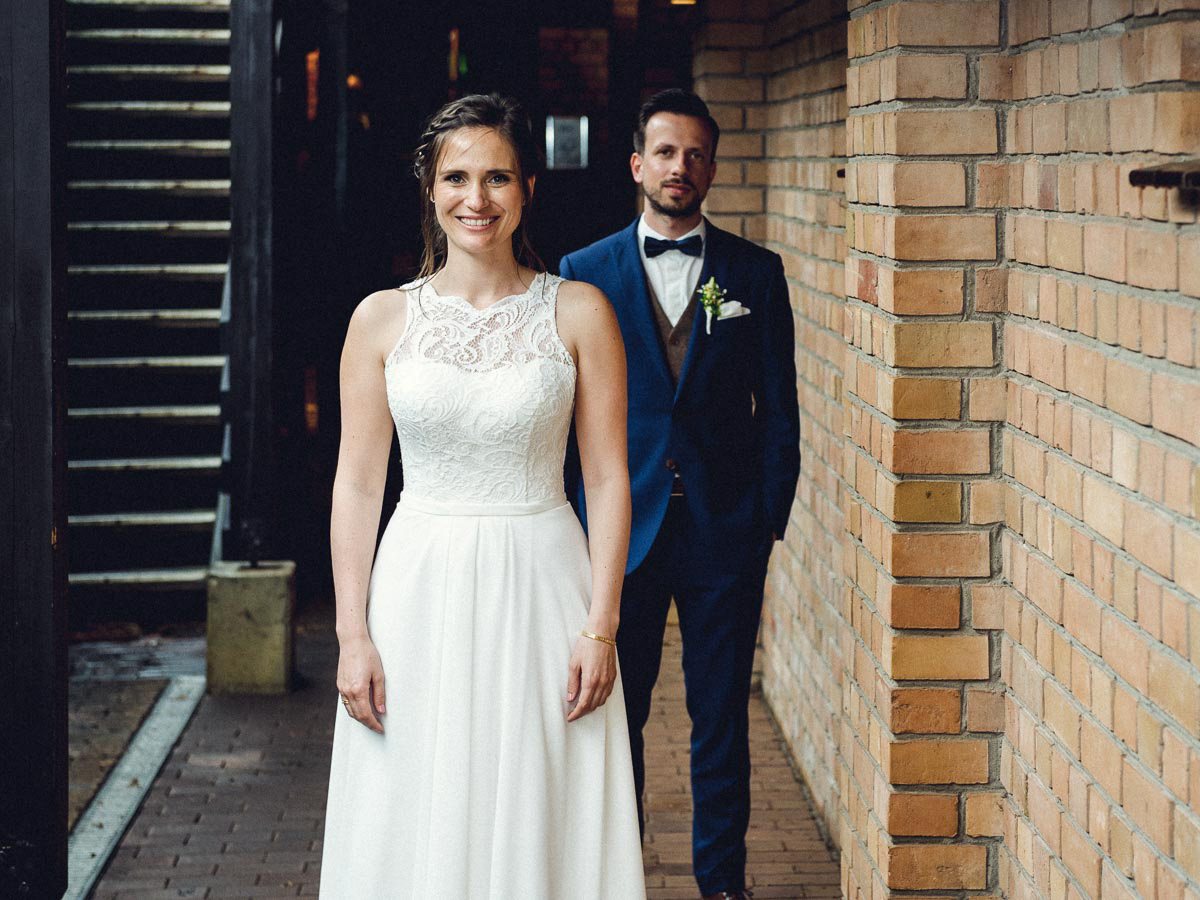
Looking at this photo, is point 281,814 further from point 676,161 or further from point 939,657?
point 939,657

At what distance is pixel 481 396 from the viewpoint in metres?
3.14

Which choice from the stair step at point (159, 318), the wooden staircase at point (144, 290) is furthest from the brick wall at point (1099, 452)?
the stair step at point (159, 318)

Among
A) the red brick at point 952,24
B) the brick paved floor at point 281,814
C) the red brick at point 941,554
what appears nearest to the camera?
the red brick at point 952,24

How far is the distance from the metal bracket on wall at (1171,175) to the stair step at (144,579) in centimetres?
629

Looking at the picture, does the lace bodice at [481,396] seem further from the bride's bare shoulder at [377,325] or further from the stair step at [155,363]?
the stair step at [155,363]

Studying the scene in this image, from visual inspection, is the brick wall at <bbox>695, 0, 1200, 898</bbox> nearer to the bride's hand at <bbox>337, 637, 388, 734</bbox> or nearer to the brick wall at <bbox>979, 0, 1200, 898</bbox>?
the brick wall at <bbox>979, 0, 1200, 898</bbox>

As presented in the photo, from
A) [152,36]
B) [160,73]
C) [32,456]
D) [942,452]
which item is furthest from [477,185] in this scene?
[152,36]

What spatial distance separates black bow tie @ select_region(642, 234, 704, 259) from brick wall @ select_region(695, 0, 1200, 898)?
2.64 feet

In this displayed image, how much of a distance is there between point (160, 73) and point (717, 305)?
6.73m

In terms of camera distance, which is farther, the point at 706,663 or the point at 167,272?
the point at 167,272

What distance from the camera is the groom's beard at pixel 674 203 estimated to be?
426 cm

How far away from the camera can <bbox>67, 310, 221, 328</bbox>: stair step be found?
8781mm

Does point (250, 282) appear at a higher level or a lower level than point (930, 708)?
higher

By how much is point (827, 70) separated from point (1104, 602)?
9.04 feet
